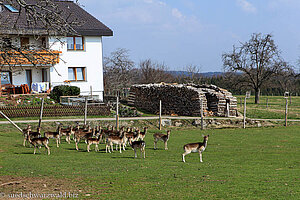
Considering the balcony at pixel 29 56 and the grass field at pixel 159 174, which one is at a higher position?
the balcony at pixel 29 56

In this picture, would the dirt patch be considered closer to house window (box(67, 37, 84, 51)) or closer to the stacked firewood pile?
the stacked firewood pile

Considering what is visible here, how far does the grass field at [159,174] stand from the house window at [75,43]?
26952 millimetres

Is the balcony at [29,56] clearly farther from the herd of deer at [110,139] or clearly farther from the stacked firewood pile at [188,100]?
the stacked firewood pile at [188,100]

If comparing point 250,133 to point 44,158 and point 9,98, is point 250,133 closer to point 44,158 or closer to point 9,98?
point 44,158

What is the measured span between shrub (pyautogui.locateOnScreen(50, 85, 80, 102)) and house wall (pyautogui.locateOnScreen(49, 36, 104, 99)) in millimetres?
2546

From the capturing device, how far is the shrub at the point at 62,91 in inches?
1610

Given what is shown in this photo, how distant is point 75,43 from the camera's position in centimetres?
4525

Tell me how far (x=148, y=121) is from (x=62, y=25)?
2201 centimetres

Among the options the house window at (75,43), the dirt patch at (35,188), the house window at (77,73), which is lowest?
the dirt patch at (35,188)

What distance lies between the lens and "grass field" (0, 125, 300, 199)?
1023 cm

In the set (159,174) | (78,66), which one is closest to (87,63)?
(78,66)

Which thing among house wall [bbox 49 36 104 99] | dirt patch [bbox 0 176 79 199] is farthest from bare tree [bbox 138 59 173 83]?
dirt patch [bbox 0 176 79 199]

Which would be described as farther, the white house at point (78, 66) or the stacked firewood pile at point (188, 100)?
the white house at point (78, 66)

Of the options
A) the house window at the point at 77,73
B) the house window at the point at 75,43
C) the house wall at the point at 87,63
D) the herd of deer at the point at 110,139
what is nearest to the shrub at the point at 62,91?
the house wall at the point at 87,63
